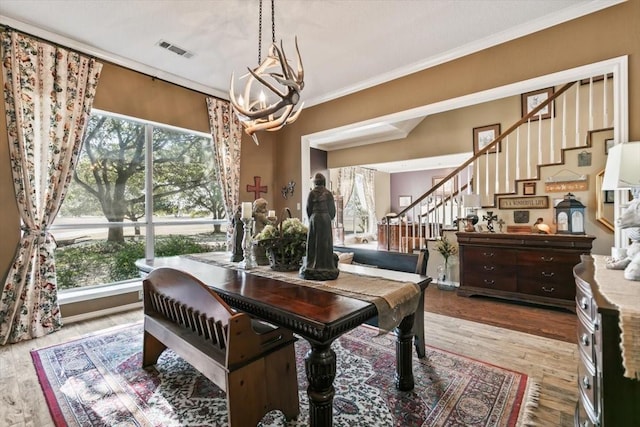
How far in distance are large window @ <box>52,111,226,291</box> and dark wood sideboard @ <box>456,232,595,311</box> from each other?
141 inches

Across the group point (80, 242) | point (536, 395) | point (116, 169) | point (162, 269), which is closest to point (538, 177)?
point (536, 395)

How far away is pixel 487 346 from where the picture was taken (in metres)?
2.44

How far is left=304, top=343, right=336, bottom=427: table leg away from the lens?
1212 millimetres

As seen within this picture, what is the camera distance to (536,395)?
1772 mm

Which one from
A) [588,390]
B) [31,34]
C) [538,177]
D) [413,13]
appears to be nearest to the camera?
[588,390]

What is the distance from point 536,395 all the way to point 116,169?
4482 mm

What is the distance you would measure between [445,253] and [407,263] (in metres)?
2.22

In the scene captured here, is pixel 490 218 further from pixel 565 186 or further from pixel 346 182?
pixel 346 182

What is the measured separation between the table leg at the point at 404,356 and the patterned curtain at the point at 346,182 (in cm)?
711

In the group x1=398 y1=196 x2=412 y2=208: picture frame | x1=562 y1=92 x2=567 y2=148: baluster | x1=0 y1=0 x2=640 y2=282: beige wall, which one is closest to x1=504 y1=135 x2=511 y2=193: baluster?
x1=562 y1=92 x2=567 y2=148: baluster

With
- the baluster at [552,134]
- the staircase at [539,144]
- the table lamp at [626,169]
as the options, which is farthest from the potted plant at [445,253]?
the table lamp at [626,169]

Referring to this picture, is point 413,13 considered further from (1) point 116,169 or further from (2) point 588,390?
(1) point 116,169

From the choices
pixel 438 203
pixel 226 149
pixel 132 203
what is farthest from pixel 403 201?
pixel 132 203

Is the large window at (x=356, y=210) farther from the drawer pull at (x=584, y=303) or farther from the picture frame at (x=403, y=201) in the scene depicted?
the drawer pull at (x=584, y=303)
